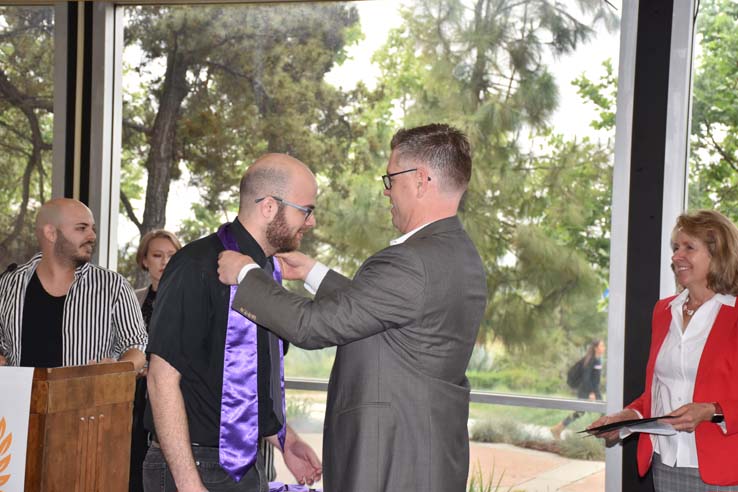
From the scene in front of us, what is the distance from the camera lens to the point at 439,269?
2195 mm

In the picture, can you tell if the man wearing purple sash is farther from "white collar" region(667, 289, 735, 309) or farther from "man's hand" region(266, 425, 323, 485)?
"white collar" region(667, 289, 735, 309)

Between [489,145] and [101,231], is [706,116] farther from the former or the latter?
[101,231]

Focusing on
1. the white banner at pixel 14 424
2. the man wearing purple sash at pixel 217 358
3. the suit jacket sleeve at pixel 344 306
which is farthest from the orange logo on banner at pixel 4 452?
the suit jacket sleeve at pixel 344 306

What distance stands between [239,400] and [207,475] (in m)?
0.20

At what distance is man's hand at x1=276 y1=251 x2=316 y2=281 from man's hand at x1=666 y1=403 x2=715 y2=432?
1.42m

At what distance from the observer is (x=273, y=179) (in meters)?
2.26

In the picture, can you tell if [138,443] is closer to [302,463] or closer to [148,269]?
[148,269]

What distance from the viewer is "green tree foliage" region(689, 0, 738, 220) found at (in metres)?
4.21

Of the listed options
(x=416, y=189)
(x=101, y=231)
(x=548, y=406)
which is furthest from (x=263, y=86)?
(x=416, y=189)

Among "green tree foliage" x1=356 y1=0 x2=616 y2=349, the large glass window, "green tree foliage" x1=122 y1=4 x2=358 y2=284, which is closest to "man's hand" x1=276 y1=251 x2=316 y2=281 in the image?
"green tree foliage" x1=356 y1=0 x2=616 y2=349

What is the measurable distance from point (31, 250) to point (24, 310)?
1.94m

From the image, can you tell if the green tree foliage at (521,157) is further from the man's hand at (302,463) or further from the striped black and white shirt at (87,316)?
the man's hand at (302,463)

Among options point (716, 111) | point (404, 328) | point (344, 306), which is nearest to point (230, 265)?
point (344, 306)

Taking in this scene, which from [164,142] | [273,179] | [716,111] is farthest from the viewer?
[164,142]
